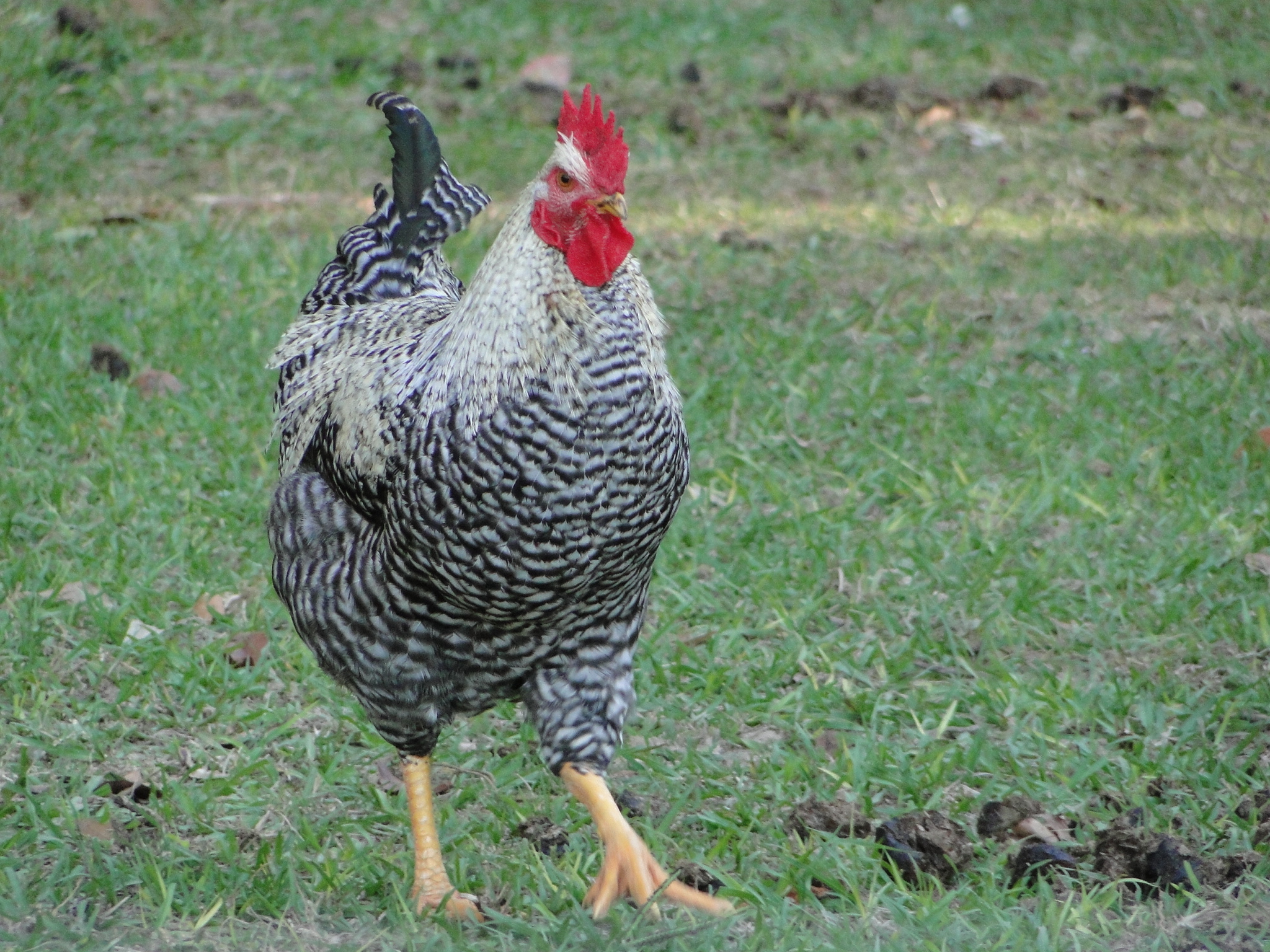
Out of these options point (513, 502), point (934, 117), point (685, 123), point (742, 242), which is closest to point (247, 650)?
point (513, 502)

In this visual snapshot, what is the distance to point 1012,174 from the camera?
794 cm

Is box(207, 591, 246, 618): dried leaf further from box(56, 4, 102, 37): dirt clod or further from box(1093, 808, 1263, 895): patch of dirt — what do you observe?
box(56, 4, 102, 37): dirt clod

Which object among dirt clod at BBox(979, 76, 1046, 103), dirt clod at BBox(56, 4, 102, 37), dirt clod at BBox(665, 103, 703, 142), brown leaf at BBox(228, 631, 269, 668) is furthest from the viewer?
dirt clod at BBox(979, 76, 1046, 103)

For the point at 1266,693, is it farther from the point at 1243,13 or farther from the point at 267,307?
the point at 1243,13

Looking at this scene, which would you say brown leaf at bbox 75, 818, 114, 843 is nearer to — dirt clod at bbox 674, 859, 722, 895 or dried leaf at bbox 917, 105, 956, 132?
dirt clod at bbox 674, 859, 722, 895

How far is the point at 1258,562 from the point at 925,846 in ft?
6.45

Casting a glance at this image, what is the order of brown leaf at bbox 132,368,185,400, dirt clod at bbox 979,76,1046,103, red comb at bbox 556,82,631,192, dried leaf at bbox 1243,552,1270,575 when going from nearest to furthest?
red comb at bbox 556,82,631,192 → dried leaf at bbox 1243,552,1270,575 → brown leaf at bbox 132,368,185,400 → dirt clod at bbox 979,76,1046,103

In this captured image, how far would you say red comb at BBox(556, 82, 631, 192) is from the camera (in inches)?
120

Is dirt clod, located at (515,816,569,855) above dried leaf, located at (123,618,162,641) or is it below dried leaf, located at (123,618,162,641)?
above

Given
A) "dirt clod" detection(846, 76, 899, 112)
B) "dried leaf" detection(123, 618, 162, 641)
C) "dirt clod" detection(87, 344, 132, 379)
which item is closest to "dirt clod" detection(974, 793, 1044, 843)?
"dried leaf" detection(123, 618, 162, 641)

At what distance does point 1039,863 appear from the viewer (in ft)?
10.9

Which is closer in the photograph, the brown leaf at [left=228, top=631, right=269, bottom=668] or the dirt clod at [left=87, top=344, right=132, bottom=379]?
the brown leaf at [left=228, top=631, right=269, bottom=668]

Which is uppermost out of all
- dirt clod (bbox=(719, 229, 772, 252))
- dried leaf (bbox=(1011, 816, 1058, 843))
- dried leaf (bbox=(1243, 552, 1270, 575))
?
dirt clod (bbox=(719, 229, 772, 252))

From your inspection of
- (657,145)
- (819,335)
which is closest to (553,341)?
(819,335)
